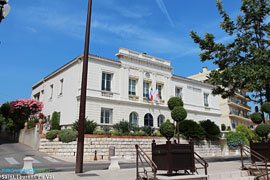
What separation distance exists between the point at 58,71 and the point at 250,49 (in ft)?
67.0

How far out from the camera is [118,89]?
1004 inches

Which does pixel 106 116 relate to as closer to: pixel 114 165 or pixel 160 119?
pixel 160 119

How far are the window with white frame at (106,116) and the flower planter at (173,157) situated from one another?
56.6 ft

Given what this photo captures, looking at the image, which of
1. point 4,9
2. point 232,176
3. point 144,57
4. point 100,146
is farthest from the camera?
point 144,57

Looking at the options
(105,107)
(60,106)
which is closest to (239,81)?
(105,107)

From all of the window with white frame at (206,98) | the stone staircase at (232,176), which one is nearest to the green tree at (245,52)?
the stone staircase at (232,176)

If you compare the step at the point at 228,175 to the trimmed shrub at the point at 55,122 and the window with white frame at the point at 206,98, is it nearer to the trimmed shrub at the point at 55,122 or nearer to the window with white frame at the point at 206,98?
the trimmed shrub at the point at 55,122

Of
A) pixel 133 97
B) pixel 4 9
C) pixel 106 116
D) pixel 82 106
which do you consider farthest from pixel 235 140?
pixel 4 9

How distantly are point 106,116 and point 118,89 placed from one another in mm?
3120

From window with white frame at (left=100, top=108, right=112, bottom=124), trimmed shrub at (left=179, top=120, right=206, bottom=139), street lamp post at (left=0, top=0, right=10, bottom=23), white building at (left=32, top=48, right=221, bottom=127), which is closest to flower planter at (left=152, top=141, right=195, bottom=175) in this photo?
street lamp post at (left=0, top=0, right=10, bottom=23)

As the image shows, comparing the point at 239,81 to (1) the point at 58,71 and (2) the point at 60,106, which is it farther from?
(1) the point at 58,71

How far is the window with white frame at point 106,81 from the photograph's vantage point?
24.9 metres

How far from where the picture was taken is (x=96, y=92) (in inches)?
938

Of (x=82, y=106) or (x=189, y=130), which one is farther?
(x=189, y=130)
